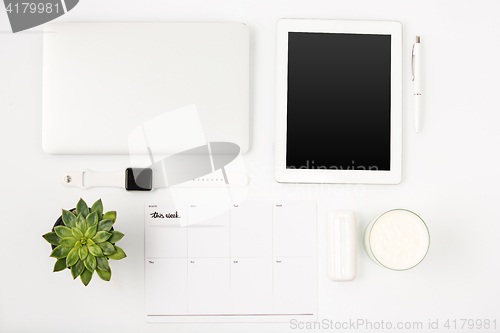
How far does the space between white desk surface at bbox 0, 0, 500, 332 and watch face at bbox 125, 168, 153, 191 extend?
26mm

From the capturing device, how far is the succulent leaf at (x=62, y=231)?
2.18ft

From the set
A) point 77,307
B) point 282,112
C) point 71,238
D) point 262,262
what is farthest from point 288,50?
point 77,307

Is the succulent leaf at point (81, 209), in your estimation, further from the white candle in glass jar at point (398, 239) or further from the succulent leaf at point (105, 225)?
the white candle in glass jar at point (398, 239)

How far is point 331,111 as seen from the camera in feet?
2.51

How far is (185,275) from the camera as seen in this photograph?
77 centimetres

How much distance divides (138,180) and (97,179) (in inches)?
3.9

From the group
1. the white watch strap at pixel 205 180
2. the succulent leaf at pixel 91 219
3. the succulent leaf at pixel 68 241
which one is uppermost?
the white watch strap at pixel 205 180

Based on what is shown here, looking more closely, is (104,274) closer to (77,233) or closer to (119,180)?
(77,233)

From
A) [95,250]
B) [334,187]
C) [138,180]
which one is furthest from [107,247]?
[334,187]

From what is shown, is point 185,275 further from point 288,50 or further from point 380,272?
point 288,50

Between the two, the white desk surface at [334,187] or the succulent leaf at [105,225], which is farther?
the white desk surface at [334,187]

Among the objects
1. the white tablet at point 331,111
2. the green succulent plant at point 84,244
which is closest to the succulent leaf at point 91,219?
the green succulent plant at point 84,244

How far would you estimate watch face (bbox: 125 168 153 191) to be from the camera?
2.51 ft

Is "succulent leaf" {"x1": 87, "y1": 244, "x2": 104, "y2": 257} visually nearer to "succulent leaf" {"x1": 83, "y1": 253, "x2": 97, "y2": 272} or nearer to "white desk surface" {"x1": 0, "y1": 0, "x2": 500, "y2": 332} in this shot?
"succulent leaf" {"x1": 83, "y1": 253, "x2": 97, "y2": 272}
